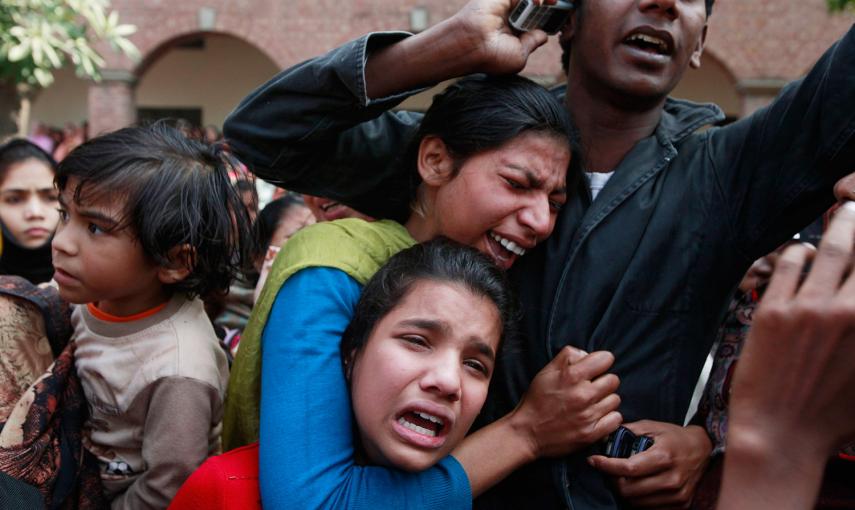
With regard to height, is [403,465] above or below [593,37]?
below

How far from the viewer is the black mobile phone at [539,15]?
1900 mm

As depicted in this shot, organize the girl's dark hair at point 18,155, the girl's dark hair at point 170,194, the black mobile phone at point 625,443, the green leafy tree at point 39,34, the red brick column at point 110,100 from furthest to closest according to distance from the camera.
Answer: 1. the red brick column at point 110,100
2. the green leafy tree at point 39,34
3. the girl's dark hair at point 18,155
4. the girl's dark hair at point 170,194
5. the black mobile phone at point 625,443

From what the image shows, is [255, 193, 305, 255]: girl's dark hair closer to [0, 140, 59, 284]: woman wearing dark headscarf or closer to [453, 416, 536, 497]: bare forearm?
[0, 140, 59, 284]: woman wearing dark headscarf

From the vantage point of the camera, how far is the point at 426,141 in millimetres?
2057

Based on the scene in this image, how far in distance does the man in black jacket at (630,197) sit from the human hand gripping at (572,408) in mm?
82

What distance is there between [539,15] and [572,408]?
931 mm

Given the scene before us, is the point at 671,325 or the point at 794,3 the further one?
the point at 794,3

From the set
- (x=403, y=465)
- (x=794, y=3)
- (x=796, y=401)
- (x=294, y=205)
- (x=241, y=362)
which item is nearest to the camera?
(x=796, y=401)

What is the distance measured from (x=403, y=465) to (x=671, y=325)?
73cm

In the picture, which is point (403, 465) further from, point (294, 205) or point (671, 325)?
point (294, 205)

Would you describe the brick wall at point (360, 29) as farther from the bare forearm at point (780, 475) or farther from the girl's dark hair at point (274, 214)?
the bare forearm at point (780, 475)

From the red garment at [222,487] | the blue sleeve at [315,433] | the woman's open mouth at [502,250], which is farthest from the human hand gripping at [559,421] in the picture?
the red garment at [222,487]

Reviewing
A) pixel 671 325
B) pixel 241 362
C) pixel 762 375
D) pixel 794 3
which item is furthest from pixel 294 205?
pixel 794 3

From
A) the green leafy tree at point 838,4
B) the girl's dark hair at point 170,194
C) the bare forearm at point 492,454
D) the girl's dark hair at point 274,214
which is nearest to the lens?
the bare forearm at point 492,454
